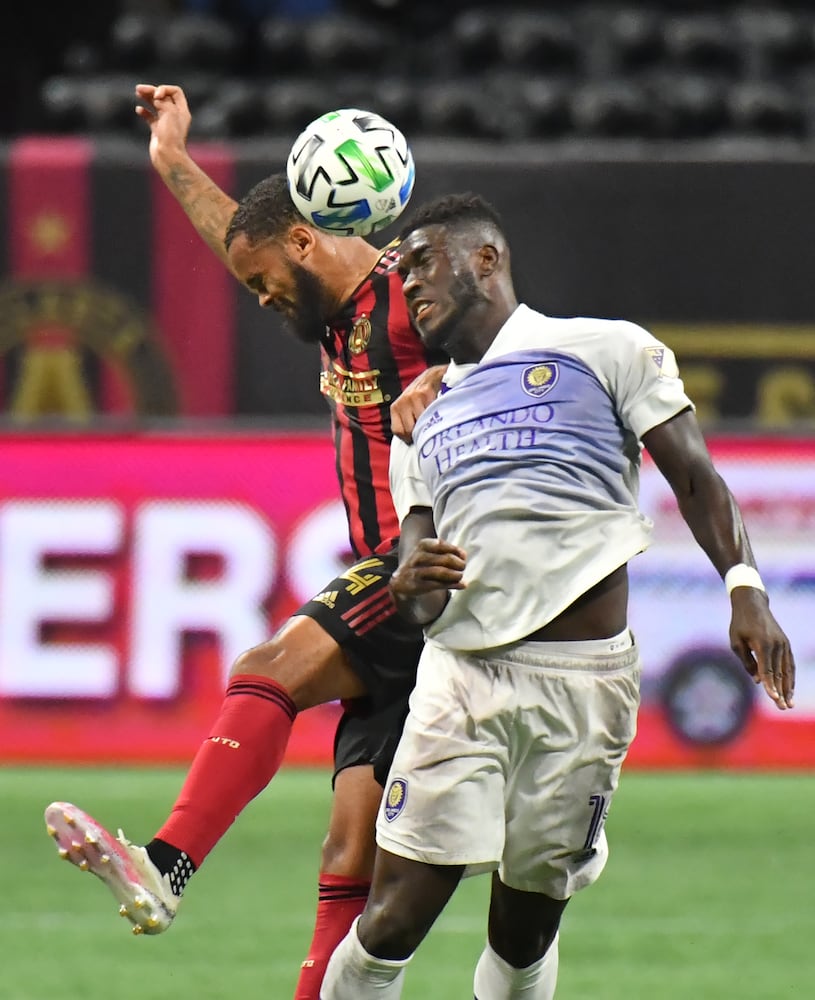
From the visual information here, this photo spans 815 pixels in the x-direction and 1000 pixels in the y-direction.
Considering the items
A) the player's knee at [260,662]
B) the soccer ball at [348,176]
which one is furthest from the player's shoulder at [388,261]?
the player's knee at [260,662]

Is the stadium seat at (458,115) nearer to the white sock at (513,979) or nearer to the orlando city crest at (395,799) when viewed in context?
the white sock at (513,979)

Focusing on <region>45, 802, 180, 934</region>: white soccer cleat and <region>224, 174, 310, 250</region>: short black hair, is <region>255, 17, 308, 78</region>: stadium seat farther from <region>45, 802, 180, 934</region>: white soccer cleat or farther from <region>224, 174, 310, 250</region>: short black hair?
<region>45, 802, 180, 934</region>: white soccer cleat

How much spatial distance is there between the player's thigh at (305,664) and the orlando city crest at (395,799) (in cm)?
43

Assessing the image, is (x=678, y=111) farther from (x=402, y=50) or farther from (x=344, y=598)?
(x=344, y=598)

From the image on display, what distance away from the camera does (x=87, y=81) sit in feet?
39.2

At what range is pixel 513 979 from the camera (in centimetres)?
409

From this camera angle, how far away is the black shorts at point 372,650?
13.9 feet

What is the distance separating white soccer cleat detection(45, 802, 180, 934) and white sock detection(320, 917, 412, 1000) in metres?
0.35

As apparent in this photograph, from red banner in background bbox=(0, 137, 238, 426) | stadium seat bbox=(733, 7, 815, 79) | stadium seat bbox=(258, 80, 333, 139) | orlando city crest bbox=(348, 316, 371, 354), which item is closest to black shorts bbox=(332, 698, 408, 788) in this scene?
orlando city crest bbox=(348, 316, 371, 354)

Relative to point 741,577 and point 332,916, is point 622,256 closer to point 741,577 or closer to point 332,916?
point 332,916

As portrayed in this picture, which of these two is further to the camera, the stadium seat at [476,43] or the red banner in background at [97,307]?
the stadium seat at [476,43]

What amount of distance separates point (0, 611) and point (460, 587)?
17.3ft

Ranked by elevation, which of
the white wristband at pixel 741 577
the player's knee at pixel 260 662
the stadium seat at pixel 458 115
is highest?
the white wristband at pixel 741 577

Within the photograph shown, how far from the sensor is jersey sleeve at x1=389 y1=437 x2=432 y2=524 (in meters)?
3.96
